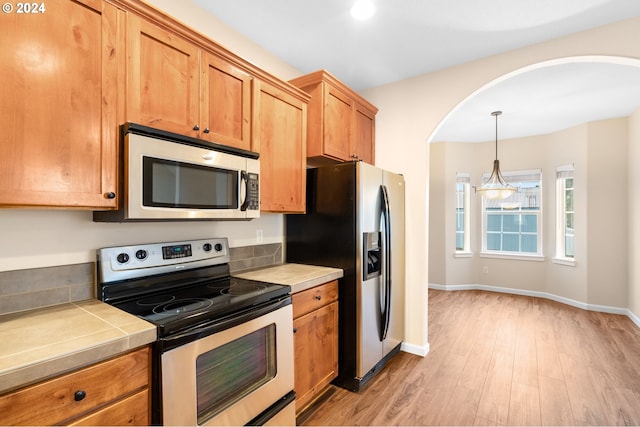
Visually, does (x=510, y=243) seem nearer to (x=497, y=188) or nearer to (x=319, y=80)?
(x=497, y=188)

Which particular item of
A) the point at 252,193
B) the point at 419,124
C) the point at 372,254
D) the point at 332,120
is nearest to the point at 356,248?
the point at 372,254

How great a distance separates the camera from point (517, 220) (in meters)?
5.57

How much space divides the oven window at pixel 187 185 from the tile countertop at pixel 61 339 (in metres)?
0.54

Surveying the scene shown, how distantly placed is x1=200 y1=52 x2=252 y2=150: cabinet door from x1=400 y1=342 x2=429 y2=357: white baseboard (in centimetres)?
239

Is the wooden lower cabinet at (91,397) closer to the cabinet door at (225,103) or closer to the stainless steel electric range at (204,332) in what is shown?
the stainless steel electric range at (204,332)

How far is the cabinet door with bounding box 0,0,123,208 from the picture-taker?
1138mm

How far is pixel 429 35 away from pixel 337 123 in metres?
0.96

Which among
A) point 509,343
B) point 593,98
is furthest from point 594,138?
point 509,343

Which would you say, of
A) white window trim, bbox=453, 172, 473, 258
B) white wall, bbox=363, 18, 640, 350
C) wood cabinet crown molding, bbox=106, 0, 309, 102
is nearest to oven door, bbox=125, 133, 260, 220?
wood cabinet crown molding, bbox=106, 0, 309, 102

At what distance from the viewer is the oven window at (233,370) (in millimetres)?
1404

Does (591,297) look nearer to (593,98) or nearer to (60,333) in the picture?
(593,98)

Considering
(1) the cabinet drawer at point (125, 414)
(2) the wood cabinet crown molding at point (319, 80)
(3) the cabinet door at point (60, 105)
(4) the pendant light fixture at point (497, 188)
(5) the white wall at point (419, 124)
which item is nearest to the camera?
(1) the cabinet drawer at point (125, 414)

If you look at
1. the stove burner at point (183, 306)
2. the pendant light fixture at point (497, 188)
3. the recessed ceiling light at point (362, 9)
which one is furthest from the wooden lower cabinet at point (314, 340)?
the pendant light fixture at point (497, 188)

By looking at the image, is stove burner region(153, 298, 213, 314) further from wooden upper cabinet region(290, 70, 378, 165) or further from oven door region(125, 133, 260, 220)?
wooden upper cabinet region(290, 70, 378, 165)
